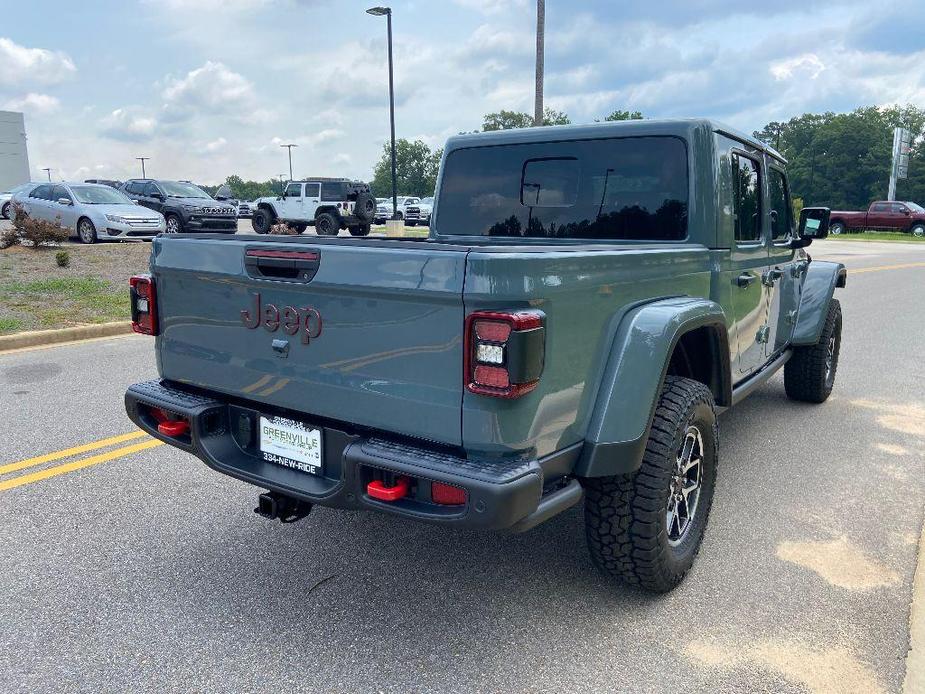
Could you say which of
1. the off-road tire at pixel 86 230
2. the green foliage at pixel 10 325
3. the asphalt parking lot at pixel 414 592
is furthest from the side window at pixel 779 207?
the off-road tire at pixel 86 230

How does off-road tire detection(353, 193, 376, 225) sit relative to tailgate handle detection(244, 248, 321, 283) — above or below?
above

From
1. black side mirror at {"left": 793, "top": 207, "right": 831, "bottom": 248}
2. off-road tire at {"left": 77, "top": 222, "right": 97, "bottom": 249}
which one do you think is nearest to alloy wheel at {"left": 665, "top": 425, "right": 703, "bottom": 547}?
black side mirror at {"left": 793, "top": 207, "right": 831, "bottom": 248}

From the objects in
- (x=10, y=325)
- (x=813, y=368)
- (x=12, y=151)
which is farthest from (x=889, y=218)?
(x=12, y=151)

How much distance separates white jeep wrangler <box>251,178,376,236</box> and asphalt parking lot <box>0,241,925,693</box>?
66.4ft

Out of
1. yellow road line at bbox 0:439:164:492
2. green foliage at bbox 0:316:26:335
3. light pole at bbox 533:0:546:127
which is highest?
light pole at bbox 533:0:546:127

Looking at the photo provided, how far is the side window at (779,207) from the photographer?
4.78m

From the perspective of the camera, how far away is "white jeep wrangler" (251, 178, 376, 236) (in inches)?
959

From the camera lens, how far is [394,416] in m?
2.49

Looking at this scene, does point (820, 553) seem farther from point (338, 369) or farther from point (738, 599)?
point (338, 369)

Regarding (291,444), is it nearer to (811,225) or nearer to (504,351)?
(504,351)

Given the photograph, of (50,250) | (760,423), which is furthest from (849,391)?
(50,250)

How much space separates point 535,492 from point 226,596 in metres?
1.47

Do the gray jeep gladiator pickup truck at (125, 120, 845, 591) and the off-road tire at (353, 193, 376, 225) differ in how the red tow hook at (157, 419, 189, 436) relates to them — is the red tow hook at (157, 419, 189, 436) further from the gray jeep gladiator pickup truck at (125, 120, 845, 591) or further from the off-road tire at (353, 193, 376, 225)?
the off-road tire at (353, 193, 376, 225)

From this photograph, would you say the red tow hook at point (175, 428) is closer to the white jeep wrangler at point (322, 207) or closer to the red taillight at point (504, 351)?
the red taillight at point (504, 351)
